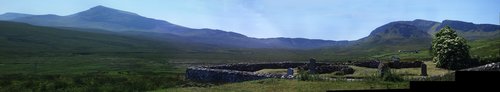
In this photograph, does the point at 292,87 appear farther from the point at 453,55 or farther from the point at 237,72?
the point at 453,55

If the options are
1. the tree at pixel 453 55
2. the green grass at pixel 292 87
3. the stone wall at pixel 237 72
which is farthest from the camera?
the tree at pixel 453 55

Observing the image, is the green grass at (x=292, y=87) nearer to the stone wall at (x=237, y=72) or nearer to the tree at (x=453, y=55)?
the stone wall at (x=237, y=72)

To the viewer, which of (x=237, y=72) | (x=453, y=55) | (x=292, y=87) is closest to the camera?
(x=292, y=87)

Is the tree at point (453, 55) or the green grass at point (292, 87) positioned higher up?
the tree at point (453, 55)

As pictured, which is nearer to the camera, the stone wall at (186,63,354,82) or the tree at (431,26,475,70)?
the stone wall at (186,63,354,82)

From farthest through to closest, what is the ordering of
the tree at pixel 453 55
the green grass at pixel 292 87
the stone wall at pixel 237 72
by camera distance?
the tree at pixel 453 55 < the stone wall at pixel 237 72 < the green grass at pixel 292 87

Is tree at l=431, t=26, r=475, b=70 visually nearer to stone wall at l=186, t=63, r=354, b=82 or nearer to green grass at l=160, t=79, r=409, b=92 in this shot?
stone wall at l=186, t=63, r=354, b=82

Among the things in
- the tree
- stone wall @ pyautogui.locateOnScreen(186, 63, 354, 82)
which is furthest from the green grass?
the tree

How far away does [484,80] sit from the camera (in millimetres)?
2139

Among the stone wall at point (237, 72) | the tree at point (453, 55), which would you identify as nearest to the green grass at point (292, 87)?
the stone wall at point (237, 72)

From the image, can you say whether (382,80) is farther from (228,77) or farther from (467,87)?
(467,87)

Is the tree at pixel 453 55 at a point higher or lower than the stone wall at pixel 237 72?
higher

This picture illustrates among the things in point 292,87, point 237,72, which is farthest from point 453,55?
point 292,87

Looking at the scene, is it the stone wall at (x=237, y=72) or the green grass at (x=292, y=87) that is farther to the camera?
the stone wall at (x=237, y=72)
